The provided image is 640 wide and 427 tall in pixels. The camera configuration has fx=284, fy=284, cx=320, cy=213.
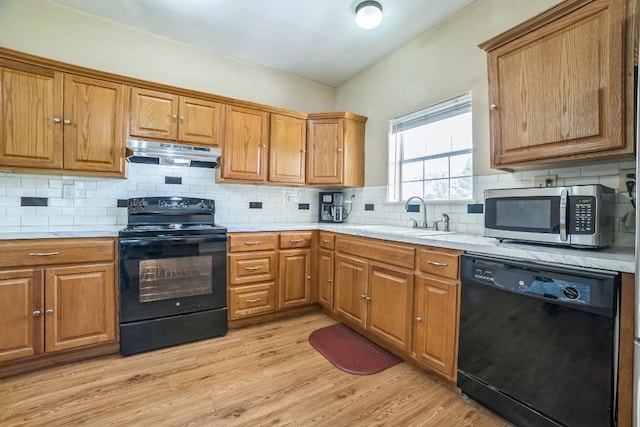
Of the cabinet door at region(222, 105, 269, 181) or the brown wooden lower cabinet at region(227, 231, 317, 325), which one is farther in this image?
the cabinet door at region(222, 105, 269, 181)

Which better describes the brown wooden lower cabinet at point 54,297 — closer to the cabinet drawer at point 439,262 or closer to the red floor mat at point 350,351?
the red floor mat at point 350,351

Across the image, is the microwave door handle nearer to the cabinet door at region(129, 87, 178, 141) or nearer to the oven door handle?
the oven door handle

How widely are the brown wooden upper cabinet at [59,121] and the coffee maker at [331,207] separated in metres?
2.13

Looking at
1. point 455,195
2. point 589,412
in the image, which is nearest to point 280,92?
point 455,195

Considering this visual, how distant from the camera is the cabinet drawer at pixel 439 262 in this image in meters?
1.74

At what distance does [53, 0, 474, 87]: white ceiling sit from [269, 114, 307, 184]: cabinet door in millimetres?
731

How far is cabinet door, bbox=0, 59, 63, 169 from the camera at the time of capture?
206 cm

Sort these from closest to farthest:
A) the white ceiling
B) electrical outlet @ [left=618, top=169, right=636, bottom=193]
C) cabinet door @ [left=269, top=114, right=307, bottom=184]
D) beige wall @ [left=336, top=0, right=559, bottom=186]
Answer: electrical outlet @ [left=618, top=169, right=636, bottom=193]
beige wall @ [left=336, top=0, right=559, bottom=186]
the white ceiling
cabinet door @ [left=269, top=114, right=307, bottom=184]

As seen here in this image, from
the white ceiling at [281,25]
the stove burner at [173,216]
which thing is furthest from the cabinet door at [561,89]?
the stove burner at [173,216]

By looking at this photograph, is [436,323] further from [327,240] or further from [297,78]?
[297,78]

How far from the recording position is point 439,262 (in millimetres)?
1820

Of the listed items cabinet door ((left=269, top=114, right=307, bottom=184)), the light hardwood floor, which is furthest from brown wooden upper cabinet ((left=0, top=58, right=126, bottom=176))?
the light hardwood floor

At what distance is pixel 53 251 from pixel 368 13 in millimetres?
2892

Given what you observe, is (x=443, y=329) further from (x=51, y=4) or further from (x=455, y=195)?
(x=51, y=4)
